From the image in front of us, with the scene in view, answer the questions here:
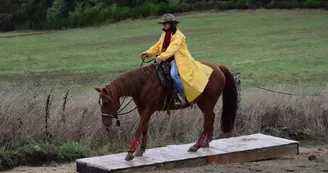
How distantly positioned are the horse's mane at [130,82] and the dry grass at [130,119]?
1960 millimetres

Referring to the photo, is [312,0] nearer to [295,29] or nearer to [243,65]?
[295,29]

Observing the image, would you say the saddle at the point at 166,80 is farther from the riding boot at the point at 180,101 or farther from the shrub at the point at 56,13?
the shrub at the point at 56,13

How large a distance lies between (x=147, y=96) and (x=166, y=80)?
0.40m

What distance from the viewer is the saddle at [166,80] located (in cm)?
1048

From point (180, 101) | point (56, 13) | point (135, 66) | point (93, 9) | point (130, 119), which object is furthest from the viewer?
point (56, 13)

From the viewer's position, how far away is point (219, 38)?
42875mm

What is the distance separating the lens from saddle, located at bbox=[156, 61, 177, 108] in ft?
34.4

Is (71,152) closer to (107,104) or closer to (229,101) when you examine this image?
(107,104)

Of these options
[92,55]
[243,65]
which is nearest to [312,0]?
[92,55]

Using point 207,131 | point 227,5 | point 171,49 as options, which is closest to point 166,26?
point 171,49

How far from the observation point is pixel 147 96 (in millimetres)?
10352

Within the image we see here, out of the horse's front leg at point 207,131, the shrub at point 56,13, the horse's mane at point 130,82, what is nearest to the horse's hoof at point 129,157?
the horse's mane at point 130,82

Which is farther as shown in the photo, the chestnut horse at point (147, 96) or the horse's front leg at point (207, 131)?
the horse's front leg at point (207, 131)

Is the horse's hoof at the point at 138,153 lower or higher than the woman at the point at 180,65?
lower
